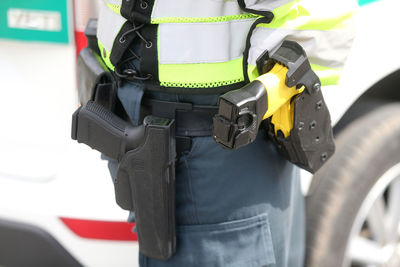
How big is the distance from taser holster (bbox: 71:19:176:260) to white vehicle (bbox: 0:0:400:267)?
0.34 meters

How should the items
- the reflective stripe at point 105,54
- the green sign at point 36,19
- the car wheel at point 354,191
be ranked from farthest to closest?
the car wheel at point 354,191 < the green sign at point 36,19 < the reflective stripe at point 105,54

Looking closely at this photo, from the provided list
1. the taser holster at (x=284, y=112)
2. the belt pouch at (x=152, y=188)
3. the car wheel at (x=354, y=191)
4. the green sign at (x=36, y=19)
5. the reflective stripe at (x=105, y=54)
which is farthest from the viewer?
the car wheel at (x=354, y=191)

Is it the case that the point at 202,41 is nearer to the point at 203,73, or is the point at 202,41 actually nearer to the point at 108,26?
the point at 203,73

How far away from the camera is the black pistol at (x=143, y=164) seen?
4.21 ft

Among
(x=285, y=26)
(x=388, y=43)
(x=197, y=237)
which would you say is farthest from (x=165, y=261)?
(x=388, y=43)

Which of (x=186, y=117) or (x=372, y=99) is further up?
(x=186, y=117)


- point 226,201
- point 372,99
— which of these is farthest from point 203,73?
point 372,99

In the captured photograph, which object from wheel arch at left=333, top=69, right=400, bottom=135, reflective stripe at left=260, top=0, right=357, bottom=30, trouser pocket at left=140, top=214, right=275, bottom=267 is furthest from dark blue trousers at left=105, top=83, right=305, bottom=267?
wheel arch at left=333, top=69, right=400, bottom=135

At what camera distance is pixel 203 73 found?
126 centimetres

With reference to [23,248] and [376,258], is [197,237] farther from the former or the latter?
[376,258]

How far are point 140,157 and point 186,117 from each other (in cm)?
13

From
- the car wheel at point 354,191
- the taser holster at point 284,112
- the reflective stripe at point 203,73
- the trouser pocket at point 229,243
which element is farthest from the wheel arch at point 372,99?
the reflective stripe at point 203,73

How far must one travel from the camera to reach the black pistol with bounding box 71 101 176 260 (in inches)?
50.5

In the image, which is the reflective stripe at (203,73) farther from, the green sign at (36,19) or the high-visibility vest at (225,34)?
the green sign at (36,19)
